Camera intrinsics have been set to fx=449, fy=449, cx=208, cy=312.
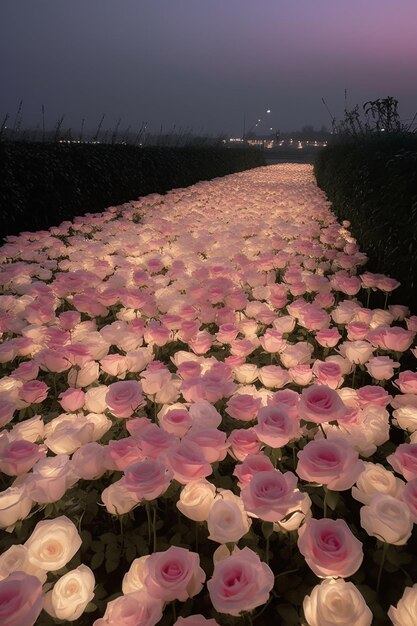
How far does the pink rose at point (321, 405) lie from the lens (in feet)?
5.09

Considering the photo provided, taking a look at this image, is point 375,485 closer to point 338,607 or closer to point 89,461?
point 338,607

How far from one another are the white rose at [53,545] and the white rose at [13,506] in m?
0.19

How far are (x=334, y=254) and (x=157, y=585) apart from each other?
551cm

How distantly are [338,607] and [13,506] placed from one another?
104cm

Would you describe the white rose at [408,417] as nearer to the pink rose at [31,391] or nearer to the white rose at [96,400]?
the white rose at [96,400]

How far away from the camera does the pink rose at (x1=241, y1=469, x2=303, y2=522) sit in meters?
1.24

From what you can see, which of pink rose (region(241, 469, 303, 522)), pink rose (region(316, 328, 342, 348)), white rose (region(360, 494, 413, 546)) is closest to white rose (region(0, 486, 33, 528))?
pink rose (region(241, 469, 303, 522))

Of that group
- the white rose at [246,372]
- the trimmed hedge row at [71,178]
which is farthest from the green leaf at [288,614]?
the trimmed hedge row at [71,178]

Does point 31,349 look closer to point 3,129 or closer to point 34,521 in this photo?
point 34,521

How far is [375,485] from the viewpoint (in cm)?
154

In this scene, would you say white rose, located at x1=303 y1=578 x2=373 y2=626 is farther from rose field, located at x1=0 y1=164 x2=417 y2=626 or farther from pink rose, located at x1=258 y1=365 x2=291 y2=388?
pink rose, located at x1=258 y1=365 x2=291 y2=388

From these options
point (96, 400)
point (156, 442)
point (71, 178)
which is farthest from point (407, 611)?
point (71, 178)

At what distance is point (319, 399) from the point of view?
1.58 metres

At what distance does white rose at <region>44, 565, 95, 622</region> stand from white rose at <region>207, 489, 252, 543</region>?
0.37m
